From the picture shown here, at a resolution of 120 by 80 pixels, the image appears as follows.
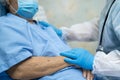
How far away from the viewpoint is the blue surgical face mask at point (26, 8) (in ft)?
4.69

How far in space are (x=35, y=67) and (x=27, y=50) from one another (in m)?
0.10

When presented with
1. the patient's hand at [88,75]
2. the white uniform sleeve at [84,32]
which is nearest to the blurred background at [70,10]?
the white uniform sleeve at [84,32]

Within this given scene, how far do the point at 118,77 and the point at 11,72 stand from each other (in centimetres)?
60

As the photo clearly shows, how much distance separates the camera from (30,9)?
4.81 ft

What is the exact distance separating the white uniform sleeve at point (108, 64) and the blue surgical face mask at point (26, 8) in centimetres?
52

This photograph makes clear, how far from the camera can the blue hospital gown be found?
47.9 inches

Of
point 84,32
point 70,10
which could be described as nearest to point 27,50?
point 84,32

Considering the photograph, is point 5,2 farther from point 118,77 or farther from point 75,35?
point 118,77

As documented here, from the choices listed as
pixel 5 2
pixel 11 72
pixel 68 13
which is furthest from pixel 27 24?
pixel 68 13

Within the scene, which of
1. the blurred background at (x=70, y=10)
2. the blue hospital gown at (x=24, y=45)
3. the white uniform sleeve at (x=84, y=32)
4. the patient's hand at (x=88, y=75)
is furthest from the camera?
the blurred background at (x=70, y=10)

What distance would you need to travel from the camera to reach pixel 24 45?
1.26 m

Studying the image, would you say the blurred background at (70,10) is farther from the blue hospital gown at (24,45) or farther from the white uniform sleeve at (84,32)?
the blue hospital gown at (24,45)

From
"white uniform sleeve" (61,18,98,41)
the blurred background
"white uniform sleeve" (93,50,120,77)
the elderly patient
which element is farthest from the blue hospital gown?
the blurred background

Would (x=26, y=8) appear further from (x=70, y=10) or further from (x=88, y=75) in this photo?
(x=70, y=10)
